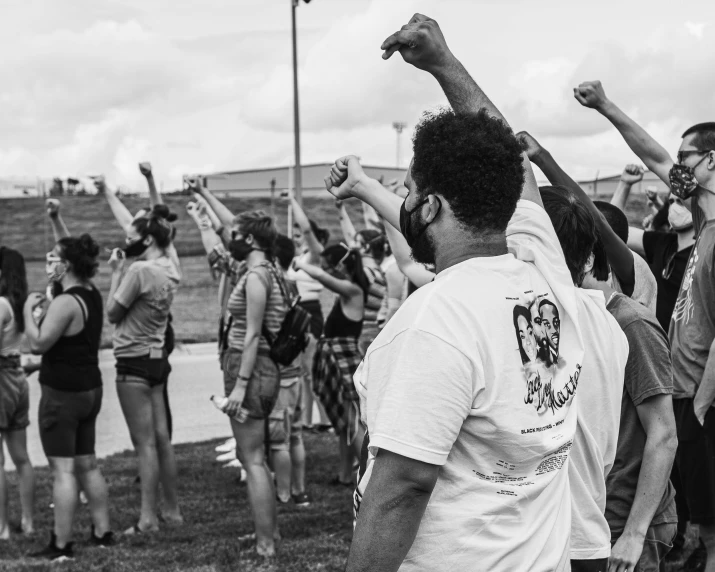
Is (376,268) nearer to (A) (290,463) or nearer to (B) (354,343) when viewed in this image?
(B) (354,343)

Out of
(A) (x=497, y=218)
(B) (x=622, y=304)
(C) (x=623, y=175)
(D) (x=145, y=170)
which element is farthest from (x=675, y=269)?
(D) (x=145, y=170)

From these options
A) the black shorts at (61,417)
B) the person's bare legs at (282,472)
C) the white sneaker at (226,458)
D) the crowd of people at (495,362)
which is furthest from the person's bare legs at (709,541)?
the white sneaker at (226,458)

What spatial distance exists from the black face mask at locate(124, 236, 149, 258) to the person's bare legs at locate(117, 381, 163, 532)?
0.92 metres

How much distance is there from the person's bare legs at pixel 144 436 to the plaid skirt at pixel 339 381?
60.7 inches

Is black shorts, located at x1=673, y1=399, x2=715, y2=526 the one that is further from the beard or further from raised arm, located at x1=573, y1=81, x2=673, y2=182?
the beard

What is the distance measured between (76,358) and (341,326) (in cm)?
235

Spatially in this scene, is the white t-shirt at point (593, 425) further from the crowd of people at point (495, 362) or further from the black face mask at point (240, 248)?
the black face mask at point (240, 248)

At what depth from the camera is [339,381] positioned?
709 centimetres

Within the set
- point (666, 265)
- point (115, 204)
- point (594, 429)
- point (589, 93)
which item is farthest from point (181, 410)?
point (594, 429)

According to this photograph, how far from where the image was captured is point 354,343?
7.21 metres

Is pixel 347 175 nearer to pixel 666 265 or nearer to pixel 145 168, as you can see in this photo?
pixel 666 265

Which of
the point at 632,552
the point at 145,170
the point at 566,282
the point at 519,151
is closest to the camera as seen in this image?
the point at 519,151

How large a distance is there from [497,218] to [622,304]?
1.09 metres

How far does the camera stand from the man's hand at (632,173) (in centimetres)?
477
